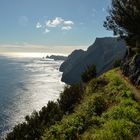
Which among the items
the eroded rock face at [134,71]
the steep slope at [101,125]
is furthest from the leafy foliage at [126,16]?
the steep slope at [101,125]

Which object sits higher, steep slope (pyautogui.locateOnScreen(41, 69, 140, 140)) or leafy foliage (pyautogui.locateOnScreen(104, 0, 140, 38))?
leafy foliage (pyautogui.locateOnScreen(104, 0, 140, 38))

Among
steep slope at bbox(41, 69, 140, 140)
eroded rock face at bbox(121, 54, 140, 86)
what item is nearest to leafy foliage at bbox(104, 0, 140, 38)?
eroded rock face at bbox(121, 54, 140, 86)

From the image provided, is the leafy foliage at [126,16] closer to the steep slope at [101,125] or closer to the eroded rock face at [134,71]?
the eroded rock face at [134,71]

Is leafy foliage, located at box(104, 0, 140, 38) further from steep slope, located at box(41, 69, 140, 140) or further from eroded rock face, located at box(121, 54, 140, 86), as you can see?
steep slope, located at box(41, 69, 140, 140)

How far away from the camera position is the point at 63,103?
179 feet

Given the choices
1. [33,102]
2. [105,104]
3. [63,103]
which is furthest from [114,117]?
[33,102]

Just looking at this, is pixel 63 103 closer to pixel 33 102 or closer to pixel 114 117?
pixel 114 117

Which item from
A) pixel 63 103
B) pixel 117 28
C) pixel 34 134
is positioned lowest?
pixel 34 134

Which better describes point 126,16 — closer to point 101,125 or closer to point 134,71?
point 134,71

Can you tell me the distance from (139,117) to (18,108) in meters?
124

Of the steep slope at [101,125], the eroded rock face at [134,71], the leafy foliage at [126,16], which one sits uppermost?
the leafy foliage at [126,16]

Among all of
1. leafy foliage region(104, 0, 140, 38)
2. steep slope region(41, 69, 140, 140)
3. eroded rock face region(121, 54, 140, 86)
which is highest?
leafy foliage region(104, 0, 140, 38)

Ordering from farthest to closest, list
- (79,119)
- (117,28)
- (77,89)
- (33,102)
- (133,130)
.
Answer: (33,102) < (77,89) < (117,28) < (79,119) < (133,130)

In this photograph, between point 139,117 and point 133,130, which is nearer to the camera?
point 133,130
